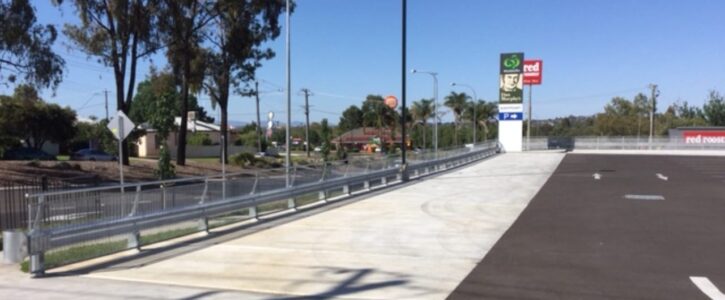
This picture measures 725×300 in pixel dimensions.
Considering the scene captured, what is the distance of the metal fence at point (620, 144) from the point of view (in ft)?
213

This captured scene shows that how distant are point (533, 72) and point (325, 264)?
61.4 meters

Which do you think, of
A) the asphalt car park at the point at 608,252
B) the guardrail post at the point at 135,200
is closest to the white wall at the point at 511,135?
the asphalt car park at the point at 608,252

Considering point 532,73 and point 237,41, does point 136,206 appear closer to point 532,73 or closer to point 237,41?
point 237,41

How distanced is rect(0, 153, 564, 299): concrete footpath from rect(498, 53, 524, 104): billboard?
46047 mm

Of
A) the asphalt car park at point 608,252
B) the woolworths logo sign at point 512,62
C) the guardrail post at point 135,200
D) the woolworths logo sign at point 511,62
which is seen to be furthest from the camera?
the woolworths logo sign at point 511,62

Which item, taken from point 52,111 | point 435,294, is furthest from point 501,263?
point 52,111

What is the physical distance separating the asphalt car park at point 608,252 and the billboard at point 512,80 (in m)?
41.3

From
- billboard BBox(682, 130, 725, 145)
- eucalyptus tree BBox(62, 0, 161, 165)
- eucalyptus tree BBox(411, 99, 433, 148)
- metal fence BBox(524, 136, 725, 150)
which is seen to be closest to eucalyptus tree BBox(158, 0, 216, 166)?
eucalyptus tree BBox(62, 0, 161, 165)

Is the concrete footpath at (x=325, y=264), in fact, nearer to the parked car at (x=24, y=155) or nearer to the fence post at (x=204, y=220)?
the fence post at (x=204, y=220)

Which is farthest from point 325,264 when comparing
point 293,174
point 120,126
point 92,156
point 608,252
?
point 92,156

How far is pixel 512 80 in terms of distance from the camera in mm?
59844

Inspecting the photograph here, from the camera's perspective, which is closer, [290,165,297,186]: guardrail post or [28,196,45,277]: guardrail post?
[28,196,45,277]: guardrail post

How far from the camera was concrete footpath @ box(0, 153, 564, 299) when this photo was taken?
24.8 feet

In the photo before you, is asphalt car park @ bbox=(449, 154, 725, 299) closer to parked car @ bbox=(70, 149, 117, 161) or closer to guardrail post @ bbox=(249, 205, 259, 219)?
guardrail post @ bbox=(249, 205, 259, 219)
